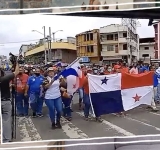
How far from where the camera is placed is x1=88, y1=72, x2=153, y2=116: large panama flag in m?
1.59

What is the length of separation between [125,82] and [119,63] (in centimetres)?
13

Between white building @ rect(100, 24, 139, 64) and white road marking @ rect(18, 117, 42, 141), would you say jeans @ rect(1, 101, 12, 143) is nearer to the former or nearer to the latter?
white road marking @ rect(18, 117, 42, 141)

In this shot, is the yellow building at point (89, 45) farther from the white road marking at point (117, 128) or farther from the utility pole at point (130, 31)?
the white road marking at point (117, 128)

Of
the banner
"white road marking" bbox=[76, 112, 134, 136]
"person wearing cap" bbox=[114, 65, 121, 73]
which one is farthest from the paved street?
the banner

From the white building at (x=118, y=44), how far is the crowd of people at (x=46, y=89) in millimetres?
53

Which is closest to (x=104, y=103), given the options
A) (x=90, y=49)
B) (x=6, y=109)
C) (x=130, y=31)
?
(x=90, y=49)

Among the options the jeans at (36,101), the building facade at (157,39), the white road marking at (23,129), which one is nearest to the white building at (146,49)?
the building facade at (157,39)

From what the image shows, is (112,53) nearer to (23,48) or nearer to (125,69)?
(125,69)

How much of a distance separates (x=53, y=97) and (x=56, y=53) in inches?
9.0

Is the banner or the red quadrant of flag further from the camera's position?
the red quadrant of flag

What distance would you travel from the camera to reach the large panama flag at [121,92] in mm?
1595

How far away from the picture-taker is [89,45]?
Result: 152cm

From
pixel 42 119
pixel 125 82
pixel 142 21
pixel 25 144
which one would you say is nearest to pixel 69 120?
pixel 42 119

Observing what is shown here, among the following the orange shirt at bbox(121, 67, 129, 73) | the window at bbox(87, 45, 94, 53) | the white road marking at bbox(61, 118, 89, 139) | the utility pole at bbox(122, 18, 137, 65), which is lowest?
the white road marking at bbox(61, 118, 89, 139)
